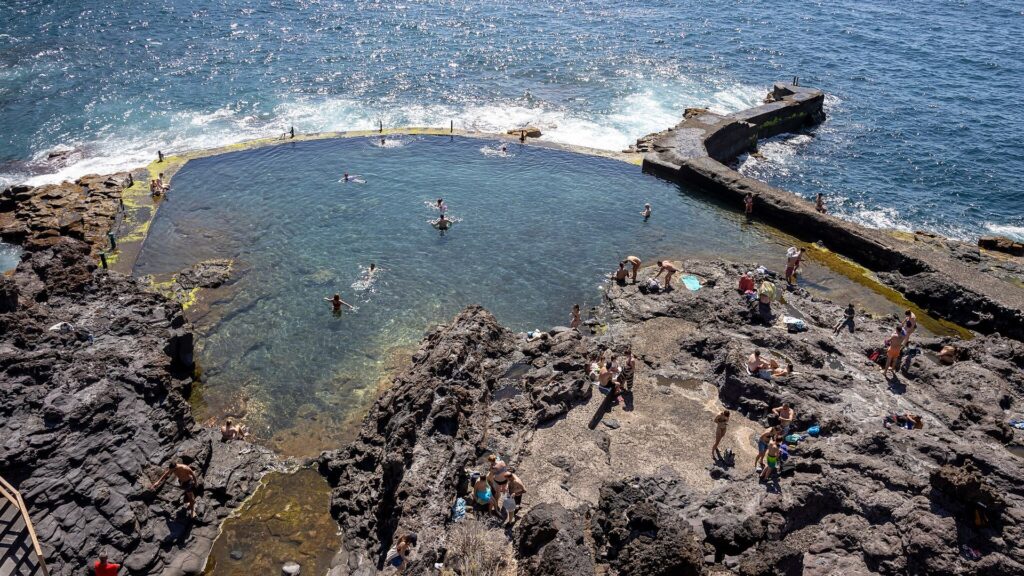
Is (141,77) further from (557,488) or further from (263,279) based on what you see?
(557,488)

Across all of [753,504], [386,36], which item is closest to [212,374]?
[753,504]

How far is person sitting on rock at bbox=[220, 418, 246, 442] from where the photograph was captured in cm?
1928

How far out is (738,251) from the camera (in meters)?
29.8

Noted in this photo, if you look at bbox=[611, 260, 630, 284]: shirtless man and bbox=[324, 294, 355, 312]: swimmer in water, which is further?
bbox=[611, 260, 630, 284]: shirtless man

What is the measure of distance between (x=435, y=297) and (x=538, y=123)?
24.9 metres

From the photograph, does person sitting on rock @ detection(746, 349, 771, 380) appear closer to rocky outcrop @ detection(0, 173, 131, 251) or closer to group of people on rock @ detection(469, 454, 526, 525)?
group of people on rock @ detection(469, 454, 526, 525)


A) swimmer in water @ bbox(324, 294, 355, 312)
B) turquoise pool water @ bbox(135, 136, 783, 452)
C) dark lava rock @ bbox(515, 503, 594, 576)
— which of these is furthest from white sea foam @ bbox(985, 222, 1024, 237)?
swimmer in water @ bbox(324, 294, 355, 312)

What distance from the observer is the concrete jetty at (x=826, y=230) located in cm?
2481

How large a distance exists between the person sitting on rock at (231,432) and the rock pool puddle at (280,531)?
2160 mm

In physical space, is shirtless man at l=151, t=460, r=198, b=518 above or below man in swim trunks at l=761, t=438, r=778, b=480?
below

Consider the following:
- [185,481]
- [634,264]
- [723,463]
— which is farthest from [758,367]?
[185,481]

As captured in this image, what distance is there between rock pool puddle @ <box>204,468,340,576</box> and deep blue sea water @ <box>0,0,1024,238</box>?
31.1 metres

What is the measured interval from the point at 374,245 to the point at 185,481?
1523 cm

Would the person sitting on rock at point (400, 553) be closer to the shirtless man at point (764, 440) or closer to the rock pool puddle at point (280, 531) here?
the rock pool puddle at point (280, 531)
